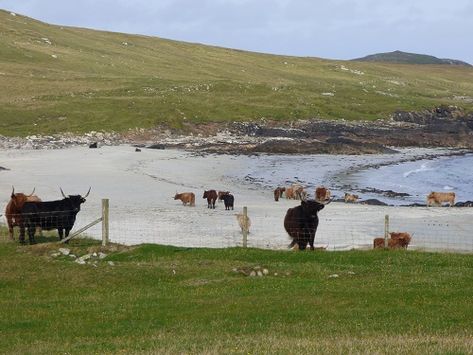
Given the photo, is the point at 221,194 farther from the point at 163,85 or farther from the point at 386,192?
the point at 163,85

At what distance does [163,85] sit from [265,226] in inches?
2940

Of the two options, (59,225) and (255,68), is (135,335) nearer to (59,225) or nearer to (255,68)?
(59,225)

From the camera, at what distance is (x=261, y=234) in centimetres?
2531

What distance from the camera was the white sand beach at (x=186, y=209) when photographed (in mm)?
24562

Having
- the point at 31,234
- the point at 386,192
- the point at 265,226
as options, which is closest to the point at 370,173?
the point at 386,192

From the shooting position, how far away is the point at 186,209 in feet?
102

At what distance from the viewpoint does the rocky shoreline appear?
65.3 meters

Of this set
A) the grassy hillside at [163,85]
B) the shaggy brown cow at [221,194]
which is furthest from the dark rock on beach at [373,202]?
the grassy hillside at [163,85]

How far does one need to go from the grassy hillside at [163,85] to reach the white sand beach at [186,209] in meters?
→ 20.9

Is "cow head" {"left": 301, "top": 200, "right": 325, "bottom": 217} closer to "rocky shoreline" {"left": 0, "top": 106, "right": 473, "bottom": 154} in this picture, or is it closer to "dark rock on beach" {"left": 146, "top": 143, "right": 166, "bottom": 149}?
"rocky shoreline" {"left": 0, "top": 106, "right": 473, "bottom": 154}

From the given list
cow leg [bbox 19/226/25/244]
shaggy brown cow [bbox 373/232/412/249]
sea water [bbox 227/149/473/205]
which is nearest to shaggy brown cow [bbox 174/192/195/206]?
sea water [bbox 227/149/473/205]

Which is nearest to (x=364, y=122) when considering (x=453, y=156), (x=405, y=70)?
(x=453, y=156)

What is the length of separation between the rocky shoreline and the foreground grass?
43122 mm

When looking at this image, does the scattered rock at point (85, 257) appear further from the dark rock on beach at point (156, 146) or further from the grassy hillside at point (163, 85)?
the grassy hillside at point (163, 85)
